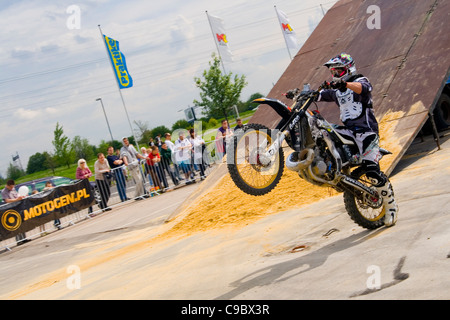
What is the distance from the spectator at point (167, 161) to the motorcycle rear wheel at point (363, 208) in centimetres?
1124

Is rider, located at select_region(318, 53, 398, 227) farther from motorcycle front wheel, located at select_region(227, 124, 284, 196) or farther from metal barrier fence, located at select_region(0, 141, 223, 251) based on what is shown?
metal barrier fence, located at select_region(0, 141, 223, 251)

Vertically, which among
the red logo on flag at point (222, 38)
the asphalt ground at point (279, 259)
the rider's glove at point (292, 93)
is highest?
the red logo on flag at point (222, 38)

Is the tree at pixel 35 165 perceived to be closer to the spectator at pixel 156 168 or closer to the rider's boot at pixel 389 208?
the spectator at pixel 156 168

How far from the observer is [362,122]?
707cm

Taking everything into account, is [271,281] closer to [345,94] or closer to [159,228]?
[345,94]

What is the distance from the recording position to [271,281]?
5.45 metres

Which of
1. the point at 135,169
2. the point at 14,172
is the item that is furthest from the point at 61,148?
the point at 135,169

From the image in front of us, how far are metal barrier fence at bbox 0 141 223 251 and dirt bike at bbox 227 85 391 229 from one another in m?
9.99

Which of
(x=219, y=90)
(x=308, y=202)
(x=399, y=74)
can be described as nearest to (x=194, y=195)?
(x=308, y=202)

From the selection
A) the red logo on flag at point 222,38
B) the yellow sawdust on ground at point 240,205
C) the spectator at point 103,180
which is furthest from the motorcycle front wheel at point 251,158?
the red logo on flag at point 222,38

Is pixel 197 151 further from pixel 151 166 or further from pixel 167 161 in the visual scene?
pixel 151 166

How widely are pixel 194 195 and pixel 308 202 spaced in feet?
10.1

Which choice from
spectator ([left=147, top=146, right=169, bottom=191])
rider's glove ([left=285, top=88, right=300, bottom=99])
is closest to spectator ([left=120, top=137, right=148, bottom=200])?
spectator ([left=147, top=146, right=169, bottom=191])

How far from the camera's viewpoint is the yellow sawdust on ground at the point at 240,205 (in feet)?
31.3
